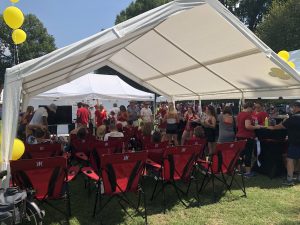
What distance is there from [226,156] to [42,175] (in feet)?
8.93

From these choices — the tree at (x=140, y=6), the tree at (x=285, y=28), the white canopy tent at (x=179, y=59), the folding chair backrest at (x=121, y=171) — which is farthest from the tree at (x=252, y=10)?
the folding chair backrest at (x=121, y=171)

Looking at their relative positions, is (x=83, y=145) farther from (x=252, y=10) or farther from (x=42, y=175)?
(x=252, y=10)

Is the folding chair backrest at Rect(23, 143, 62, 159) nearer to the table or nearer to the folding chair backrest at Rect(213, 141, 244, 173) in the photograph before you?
the folding chair backrest at Rect(213, 141, 244, 173)

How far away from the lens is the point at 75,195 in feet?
17.2

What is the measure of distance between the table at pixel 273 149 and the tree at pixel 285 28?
2087 cm

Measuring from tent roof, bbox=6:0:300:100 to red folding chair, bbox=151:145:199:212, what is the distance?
1.75 m

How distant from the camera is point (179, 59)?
8.37 metres

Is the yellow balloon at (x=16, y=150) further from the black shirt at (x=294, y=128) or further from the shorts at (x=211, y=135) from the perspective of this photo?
the shorts at (x=211, y=135)

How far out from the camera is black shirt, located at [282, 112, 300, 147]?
563cm

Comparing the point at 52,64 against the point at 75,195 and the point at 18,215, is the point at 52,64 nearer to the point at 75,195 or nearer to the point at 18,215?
the point at 18,215

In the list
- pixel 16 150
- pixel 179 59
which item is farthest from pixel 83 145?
pixel 179 59

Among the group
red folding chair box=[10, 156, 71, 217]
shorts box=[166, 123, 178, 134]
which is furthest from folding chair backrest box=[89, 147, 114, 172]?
shorts box=[166, 123, 178, 134]

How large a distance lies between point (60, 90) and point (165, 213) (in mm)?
7917

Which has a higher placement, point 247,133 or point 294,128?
point 294,128
